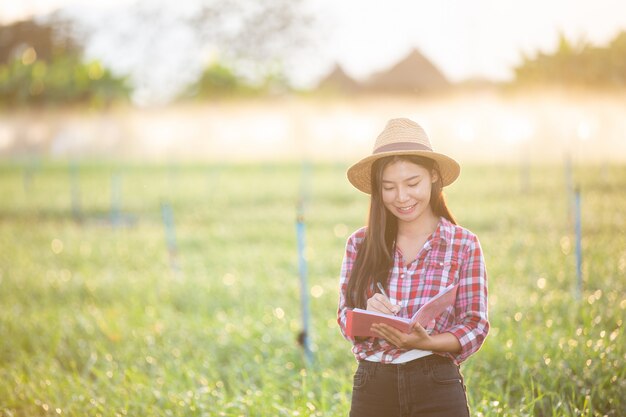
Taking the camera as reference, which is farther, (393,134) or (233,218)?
(233,218)

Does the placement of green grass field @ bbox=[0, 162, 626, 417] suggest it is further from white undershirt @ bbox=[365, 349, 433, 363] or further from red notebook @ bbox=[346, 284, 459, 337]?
red notebook @ bbox=[346, 284, 459, 337]

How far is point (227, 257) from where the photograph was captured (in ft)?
27.3

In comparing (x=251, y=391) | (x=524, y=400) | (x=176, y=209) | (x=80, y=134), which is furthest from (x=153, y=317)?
(x=80, y=134)

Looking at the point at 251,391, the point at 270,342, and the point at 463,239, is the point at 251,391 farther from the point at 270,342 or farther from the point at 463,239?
the point at 463,239

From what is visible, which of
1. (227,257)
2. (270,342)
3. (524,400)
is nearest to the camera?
(524,400)

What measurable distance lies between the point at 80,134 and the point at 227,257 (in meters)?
21.6

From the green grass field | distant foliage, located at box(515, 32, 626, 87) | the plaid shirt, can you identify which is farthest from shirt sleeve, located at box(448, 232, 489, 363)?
distant foliage, located at box(515, 32, 626, 87)

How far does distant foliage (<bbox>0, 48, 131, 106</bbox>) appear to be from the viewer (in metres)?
24.8

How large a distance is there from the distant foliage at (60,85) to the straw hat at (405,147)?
24.0 metres

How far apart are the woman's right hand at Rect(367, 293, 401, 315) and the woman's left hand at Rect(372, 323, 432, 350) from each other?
0.09 m

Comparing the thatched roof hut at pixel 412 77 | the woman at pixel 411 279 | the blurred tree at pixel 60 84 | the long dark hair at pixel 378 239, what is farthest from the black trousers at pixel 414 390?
the thatched roof hut at pixel 412 77

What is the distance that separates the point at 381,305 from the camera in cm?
232

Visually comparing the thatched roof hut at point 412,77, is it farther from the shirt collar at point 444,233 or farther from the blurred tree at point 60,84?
the shirt collar at point 444,233

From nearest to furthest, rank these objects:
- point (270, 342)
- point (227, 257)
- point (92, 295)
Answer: point (270, 342) → point (92, 295) → point (227, 257)
